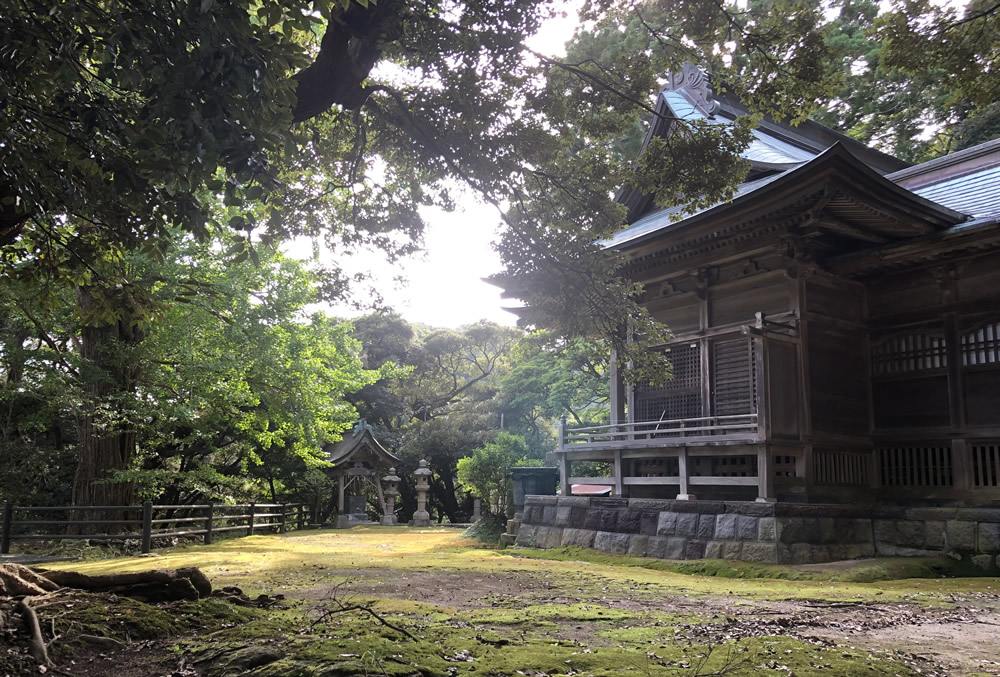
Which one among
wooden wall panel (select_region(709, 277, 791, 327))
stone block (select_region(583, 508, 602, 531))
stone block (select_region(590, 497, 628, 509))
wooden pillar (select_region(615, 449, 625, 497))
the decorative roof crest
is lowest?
stone block (select_region(583, 508, 602, 531))

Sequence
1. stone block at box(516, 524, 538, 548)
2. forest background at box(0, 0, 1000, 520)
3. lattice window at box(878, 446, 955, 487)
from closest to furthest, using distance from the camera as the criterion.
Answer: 1. forest background at box(0, 0, 1000, 520)
2. lattice window at box(878, 446, 955, 487)
3. stone block at box(516, 524, 538, 548)

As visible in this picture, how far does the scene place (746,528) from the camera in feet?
34.0

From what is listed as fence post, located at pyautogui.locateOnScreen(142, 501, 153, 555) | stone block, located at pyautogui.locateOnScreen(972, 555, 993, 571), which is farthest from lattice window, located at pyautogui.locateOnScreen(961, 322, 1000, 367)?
fence post, located at pyautogui.locateOnScreen(142, 501, 153, 555)

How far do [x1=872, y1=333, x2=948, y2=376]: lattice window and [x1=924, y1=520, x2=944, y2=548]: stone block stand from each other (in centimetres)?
256

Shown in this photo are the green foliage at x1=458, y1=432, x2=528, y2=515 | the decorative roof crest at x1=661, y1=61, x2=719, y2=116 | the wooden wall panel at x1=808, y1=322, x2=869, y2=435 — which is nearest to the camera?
the wooden wall panel at x1=808, y1=322, x2=869, y2=435

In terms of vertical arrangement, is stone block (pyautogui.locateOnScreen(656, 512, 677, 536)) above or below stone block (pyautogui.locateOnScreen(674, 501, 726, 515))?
below

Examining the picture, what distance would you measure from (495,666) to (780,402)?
335 inches

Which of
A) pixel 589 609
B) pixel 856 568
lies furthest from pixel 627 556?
pixel 589 609

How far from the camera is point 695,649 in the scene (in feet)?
14.9

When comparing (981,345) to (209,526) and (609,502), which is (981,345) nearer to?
(609,502)

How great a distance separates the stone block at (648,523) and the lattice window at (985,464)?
16.1 ft

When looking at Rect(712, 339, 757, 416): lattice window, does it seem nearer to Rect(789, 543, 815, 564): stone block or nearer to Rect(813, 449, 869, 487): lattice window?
Rect(813, 449, 869, 487): lattice window

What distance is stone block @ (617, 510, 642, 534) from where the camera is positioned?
1216cm

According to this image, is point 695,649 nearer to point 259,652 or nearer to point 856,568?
point 259,652
